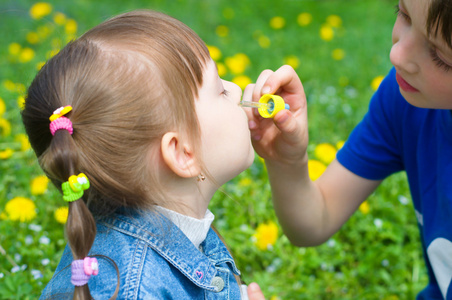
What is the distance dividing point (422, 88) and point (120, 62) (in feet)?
2.10

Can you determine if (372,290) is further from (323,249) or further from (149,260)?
(149,260)

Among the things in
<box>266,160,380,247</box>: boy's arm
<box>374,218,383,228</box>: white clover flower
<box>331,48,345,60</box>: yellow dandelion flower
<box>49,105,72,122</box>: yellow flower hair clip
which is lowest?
<box>331,48,345,60</box>: yellow dandelion flower

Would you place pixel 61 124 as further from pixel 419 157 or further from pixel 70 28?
pixel 70 28

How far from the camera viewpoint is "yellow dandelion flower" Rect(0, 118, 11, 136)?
83.0 inches

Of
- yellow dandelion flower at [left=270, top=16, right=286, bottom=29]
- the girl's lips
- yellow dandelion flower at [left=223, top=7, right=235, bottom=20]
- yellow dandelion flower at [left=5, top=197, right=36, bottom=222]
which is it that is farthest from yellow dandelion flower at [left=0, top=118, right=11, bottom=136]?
yellow dandelion flower at [left=223, top=7, right=235, bottom=20]

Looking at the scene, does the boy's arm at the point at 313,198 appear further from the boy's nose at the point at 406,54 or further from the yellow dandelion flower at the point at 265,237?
the boy's nose at the point at 406,54

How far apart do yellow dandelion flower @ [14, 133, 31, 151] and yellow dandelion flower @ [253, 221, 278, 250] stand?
0.87m

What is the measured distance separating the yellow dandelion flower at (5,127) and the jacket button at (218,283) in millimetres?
1290

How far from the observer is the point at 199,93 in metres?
1.17

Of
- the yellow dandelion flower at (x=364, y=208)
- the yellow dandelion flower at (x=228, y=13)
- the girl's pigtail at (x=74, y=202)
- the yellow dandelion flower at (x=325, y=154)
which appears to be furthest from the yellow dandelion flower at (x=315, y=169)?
the yellow dandelion flower at (x=228, y=13)

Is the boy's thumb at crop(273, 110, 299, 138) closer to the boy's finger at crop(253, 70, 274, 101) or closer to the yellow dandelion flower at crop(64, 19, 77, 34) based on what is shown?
the boy's finger at crop(253, 70, 274, 101)

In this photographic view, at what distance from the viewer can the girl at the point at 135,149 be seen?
104 cm

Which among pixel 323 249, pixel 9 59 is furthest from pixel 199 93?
pixel 9 59

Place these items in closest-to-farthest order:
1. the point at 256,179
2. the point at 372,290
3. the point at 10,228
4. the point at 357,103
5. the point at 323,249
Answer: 1. the point at 10,228
2. the point at 372,290
3. the point at 323,249
4. the point at 256,179
5. the point at 357,103
